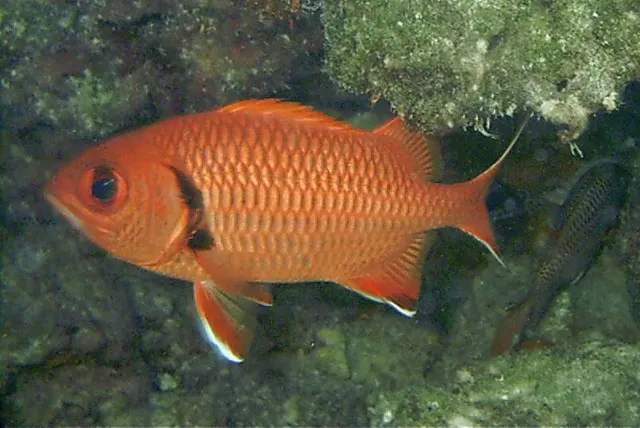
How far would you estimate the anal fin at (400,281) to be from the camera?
3025 millimetres

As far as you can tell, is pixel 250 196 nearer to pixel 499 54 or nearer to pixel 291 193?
pixel 291 193

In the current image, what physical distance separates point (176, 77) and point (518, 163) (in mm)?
2189

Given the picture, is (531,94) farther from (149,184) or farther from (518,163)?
(149,184)

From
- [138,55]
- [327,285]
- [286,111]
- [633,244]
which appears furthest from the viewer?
[327,285]

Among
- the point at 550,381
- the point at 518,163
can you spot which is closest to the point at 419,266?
the point at 550,381

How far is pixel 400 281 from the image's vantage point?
3092 millimetres

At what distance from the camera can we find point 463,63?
2625mm

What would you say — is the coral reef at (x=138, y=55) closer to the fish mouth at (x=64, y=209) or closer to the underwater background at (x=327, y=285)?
the underwater background at (x=327, y=285)

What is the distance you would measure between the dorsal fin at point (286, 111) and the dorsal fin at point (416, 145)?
8.3 inches

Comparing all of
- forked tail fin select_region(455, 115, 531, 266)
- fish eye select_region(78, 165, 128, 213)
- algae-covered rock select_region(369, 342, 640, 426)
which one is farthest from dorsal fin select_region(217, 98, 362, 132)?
algae-covered rock select_region(369, 342, 640, 426)

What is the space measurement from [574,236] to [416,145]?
125 cm

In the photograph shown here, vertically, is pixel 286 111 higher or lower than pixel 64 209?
higher

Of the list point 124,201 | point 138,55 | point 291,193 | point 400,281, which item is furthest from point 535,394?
point 138,55

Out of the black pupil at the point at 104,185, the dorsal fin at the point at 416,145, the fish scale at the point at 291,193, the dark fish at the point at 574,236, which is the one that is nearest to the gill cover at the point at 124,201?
the black pupil at the point at 104,185
